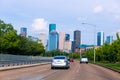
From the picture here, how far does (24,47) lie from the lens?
414 feet

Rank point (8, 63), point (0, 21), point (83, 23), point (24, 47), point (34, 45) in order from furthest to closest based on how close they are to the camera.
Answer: point (34, 45), point (24, 47), point (0, 21), point (83, 23), point (8, 63)

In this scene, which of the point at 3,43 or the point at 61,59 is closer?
the point at 61,59

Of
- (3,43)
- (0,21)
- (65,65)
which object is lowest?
(65,65)

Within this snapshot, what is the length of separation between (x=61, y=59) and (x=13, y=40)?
7047 cm

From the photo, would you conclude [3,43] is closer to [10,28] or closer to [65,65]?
[10,28]

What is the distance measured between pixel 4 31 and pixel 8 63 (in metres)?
71.0

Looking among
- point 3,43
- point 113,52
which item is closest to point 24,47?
point 3,43

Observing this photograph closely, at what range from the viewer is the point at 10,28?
393 ft

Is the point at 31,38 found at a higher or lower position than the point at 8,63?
higher

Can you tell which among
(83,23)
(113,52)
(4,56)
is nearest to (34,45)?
(83,23)

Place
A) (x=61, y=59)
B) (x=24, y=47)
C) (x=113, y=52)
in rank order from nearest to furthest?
1. (x=61, y=59)
2. (x=113, y=52)
3. (x=24, y=47)

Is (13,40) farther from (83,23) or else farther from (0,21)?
(83,23)

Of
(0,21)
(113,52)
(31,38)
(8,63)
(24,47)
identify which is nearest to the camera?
(8,63)

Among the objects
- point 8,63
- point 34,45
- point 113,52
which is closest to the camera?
point 8,63
